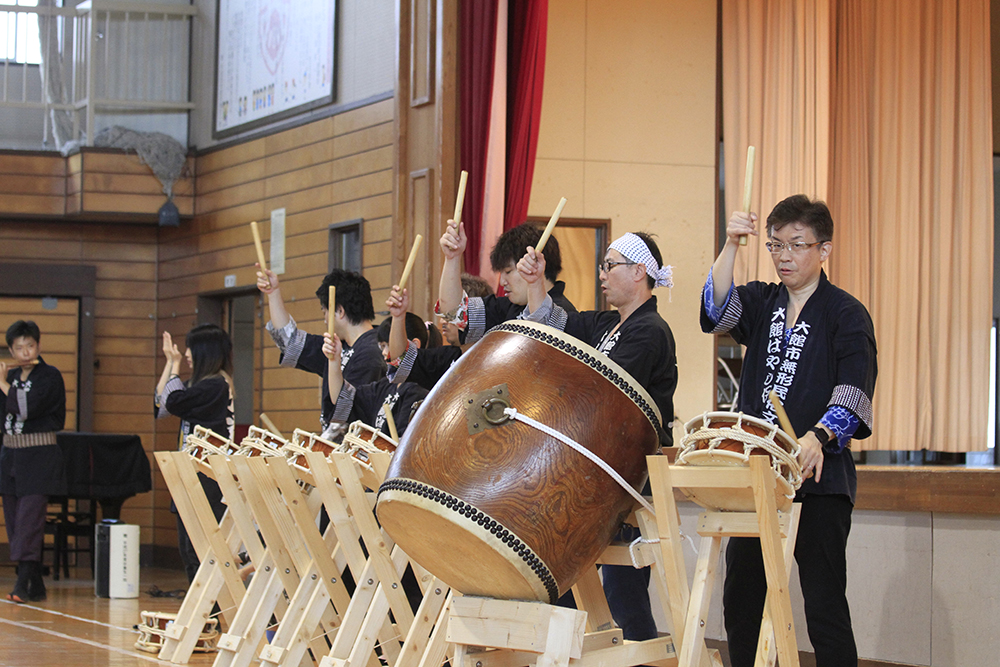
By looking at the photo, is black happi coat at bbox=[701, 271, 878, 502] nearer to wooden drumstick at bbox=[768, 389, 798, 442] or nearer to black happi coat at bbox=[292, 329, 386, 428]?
wooden drumstick at bbox=[768, 389, 798, 442]

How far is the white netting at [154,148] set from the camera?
7527 millimetres

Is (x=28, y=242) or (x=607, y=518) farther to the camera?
(x=28, y=242)

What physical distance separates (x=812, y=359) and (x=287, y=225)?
4796 millimetres

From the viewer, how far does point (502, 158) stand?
17.0ft

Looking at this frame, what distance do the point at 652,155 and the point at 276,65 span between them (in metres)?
2.51

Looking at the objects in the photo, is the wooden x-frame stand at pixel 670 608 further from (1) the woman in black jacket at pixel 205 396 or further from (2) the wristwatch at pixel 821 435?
(1) the woman in black jacket at pixel 205 396

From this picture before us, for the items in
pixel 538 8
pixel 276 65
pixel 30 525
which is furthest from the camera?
pixel 276 65

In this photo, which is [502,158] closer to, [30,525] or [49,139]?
[30,525]

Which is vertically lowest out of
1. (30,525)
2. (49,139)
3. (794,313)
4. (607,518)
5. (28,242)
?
(30,525)

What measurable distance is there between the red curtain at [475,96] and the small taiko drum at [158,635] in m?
1.92

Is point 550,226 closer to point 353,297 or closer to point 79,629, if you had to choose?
point 353,297

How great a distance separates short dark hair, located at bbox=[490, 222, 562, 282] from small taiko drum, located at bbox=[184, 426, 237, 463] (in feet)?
4.00

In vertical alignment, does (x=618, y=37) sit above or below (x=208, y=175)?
above

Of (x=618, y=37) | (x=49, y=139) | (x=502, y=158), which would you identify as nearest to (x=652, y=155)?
(x=618, y=37)
